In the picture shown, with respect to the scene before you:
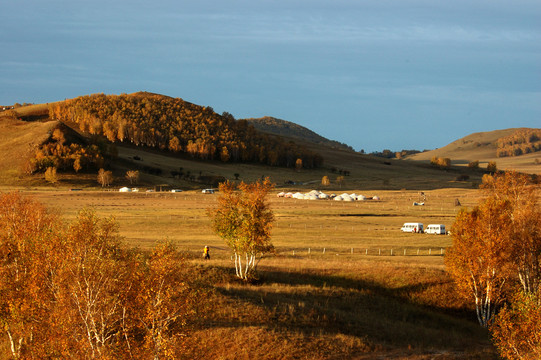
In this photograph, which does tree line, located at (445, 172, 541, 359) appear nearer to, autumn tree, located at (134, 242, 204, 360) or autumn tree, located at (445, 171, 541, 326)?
autumn tree, located at (445, 171, 541, 326)

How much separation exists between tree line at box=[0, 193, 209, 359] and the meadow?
260cm

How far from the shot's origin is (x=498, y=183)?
4216 centimetres

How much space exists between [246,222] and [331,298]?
29.6 feet

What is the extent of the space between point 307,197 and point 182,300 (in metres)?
97.7

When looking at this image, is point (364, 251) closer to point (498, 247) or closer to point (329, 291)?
point (329, 291)

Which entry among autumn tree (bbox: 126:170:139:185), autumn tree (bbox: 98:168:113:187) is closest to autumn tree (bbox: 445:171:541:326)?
autumn tree (bbox: 98:168:113:187)

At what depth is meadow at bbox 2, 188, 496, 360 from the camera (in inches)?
1187

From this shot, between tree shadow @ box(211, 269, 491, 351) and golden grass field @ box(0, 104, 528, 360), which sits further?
tree shadow @ box(211, 269, 491, 351)

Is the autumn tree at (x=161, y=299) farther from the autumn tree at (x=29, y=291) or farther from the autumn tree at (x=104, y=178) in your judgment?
the autumn tree at (x=104, y=178)

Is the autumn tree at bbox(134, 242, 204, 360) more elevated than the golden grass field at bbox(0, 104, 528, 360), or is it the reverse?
the autumn tree at bbox(134, 242, 204, 360)

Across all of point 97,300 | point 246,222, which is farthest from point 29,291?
point 246,222

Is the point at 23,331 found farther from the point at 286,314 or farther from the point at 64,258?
the point at 286,314

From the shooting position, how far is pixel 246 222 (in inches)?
1670

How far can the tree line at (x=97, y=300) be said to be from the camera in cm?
2034
